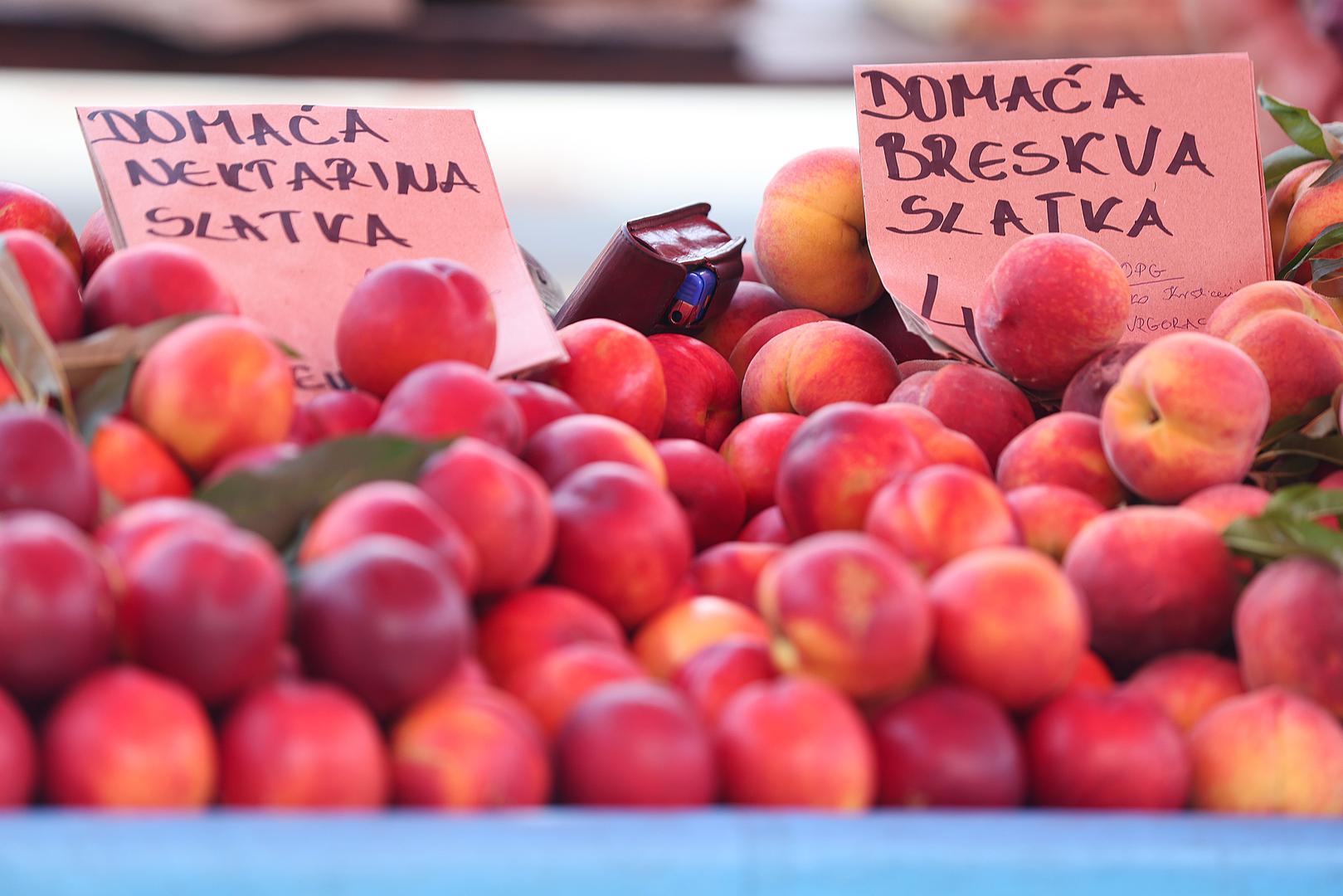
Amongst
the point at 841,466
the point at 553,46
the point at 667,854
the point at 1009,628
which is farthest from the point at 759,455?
the point at 553,46

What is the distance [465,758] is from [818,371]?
717 mm

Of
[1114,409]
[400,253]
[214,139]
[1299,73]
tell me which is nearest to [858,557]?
[1114,409]

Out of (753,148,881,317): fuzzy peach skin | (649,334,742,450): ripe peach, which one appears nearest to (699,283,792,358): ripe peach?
(753,148,881,317): fuzzy peach skin

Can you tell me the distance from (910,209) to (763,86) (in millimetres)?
1206

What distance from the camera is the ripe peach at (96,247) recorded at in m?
1.19

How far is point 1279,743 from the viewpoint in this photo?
0.67 m

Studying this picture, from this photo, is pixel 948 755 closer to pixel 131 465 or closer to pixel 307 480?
pixel 307 480

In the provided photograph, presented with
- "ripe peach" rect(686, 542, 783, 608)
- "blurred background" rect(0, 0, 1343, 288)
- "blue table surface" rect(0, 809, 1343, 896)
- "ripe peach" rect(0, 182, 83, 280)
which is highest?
"blurred background" rect(0, 0, 1343, 288)

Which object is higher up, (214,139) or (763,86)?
(763,86)

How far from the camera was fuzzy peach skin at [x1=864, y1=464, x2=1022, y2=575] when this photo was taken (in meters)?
0.74

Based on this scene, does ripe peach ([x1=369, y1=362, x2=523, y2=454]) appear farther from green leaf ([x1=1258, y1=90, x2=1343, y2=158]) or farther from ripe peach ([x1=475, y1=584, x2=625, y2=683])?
green leaf ([x1=1258, y1=90, x2=1343, y2=158])

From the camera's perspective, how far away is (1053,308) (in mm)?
1074

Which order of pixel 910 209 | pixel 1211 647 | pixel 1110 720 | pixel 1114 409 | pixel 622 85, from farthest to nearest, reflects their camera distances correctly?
pixel 622 85, pixel 910 209, pixel 1114 409, pixel 1211 647, pixel 1110 720

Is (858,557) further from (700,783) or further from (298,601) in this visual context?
(298,601)
